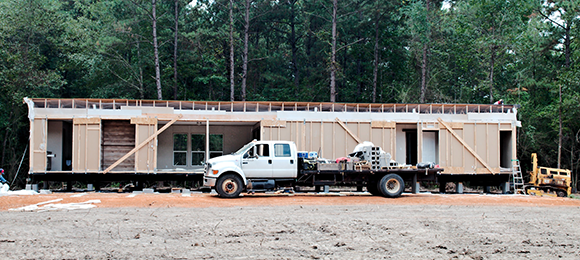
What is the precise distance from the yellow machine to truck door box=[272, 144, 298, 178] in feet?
33.3

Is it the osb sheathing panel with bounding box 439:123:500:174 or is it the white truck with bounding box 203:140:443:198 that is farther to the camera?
the osb sheathing panel with bounding box 439:123:500:174

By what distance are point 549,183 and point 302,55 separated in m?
24.6

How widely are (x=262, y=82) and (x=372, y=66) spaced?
870cm

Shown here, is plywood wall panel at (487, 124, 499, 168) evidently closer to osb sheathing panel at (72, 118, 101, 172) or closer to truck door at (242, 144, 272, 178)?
truck door at (242, 144, 272, 178)

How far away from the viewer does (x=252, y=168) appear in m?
16.2

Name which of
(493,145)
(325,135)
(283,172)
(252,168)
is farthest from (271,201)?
(493,145)

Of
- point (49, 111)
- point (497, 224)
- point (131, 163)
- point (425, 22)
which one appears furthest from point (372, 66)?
point (497, 224)

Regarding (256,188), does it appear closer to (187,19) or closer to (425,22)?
(425,22)

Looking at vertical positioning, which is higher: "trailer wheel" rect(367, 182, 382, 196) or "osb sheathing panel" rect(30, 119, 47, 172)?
"osb sheathing panel" rect(30, 119, 47, 172)

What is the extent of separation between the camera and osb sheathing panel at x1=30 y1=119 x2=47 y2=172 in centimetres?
1980

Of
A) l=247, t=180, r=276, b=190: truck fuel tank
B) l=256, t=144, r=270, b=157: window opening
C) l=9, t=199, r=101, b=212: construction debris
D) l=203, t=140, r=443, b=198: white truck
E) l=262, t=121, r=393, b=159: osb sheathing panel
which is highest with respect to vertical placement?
l=262, t=121, r=393, b=159: osb sheathing panel

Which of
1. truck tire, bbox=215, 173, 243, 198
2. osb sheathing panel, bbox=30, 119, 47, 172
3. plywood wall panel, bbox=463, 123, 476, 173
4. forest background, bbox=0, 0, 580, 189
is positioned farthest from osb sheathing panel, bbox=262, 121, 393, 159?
forest background, bbox=0, 0, 580, 189

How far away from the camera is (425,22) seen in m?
30.7

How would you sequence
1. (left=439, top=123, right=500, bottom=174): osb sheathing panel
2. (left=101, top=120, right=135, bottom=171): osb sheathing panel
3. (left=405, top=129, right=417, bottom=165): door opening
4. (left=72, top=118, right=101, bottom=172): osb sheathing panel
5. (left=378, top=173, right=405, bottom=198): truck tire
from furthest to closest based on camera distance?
(left=405, top=129, right=417, bottom=165): door opening, (left=439, top=123, right=500, bottom=174): osb sheathing panel, (left=101, top=120, right=135, bottom=171): osb sheathing panel, (left=72, top=118, right=101, bottom=172): osb sheathing panel, (left=378, top=173, right=405, bottom=198): truck tire
